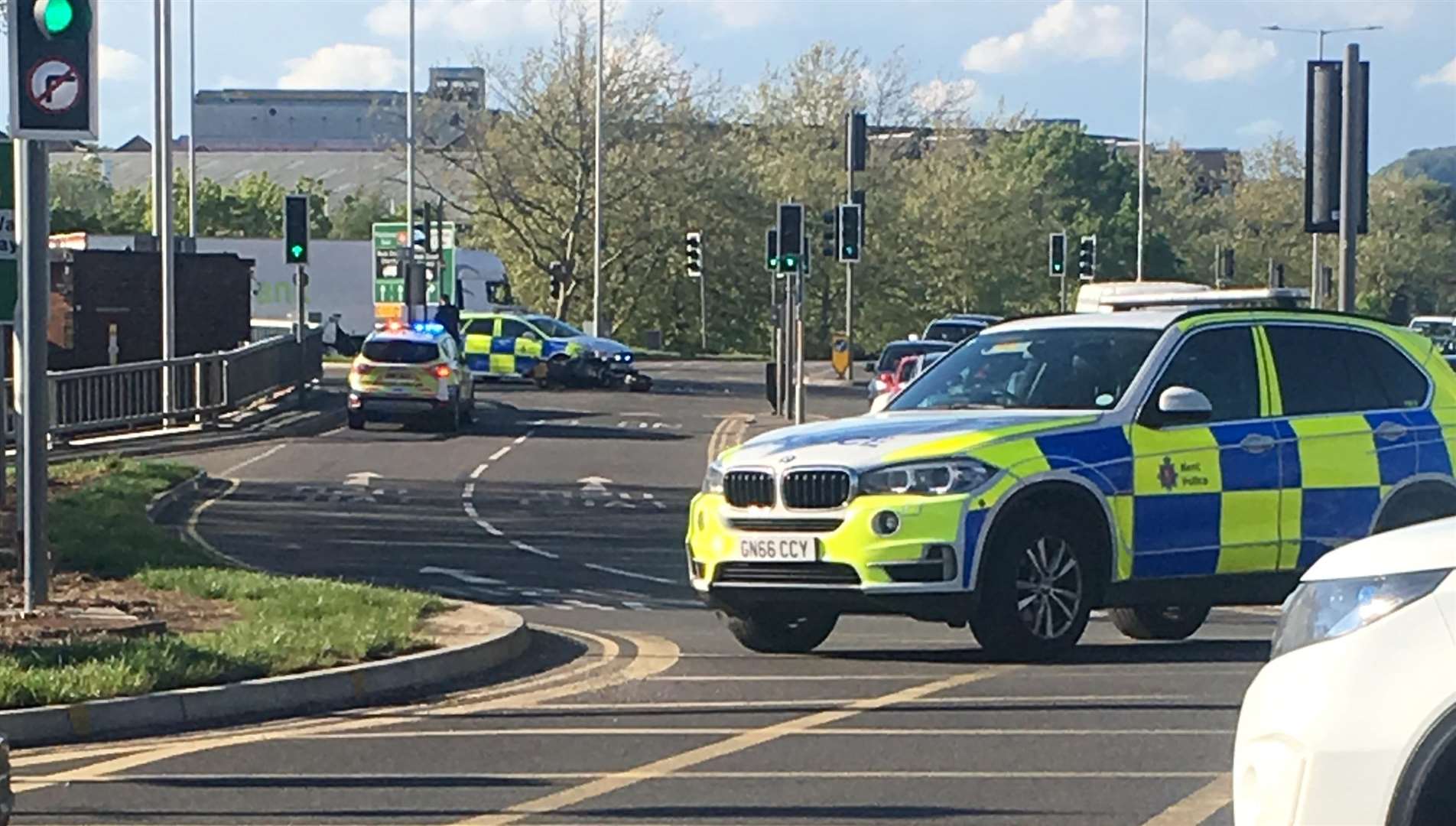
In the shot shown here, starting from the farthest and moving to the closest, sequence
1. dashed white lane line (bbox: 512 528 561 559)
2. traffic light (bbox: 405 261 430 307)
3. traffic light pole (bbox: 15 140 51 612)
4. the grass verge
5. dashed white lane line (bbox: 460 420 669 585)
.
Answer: traffic light (bbox: 405 261 430 307)
dashed white lane line (bbox: 512 528 561 559)
dashed white lane line (bbox: 460 420 669 585)
traffic light pole (bbox: 15 140 51 612)
the grass verge

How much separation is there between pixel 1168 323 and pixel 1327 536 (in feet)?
4.49

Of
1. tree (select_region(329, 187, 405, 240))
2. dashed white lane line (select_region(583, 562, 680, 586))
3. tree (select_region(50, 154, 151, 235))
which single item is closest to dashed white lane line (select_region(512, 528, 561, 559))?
dashed white lane line (select_region(583, 562, 680, 586))

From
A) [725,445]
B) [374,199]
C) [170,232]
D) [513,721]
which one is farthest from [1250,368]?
[374,199]

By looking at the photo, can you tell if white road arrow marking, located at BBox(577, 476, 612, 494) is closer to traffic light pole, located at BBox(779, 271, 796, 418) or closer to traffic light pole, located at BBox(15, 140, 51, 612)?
traffic light pole, located at BBox(779, 271, 796, 418)

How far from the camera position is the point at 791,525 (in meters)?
10.9

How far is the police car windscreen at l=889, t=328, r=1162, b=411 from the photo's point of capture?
1153 centimetres

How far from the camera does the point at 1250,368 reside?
1186cm

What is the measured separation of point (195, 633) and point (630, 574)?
683 cm

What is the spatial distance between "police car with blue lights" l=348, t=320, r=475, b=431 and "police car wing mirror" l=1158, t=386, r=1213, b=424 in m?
25.7

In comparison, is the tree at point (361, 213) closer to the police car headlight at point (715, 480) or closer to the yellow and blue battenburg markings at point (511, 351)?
the yellow and blue battenburg markings at point (511, 351)

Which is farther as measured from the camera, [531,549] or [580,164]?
[580,164]

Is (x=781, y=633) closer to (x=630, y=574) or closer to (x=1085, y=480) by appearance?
(x=1085, y=480)

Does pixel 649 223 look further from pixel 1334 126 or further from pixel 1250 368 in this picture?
pixel 1250 368

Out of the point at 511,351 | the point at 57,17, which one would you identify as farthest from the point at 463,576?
the point at 511,351
